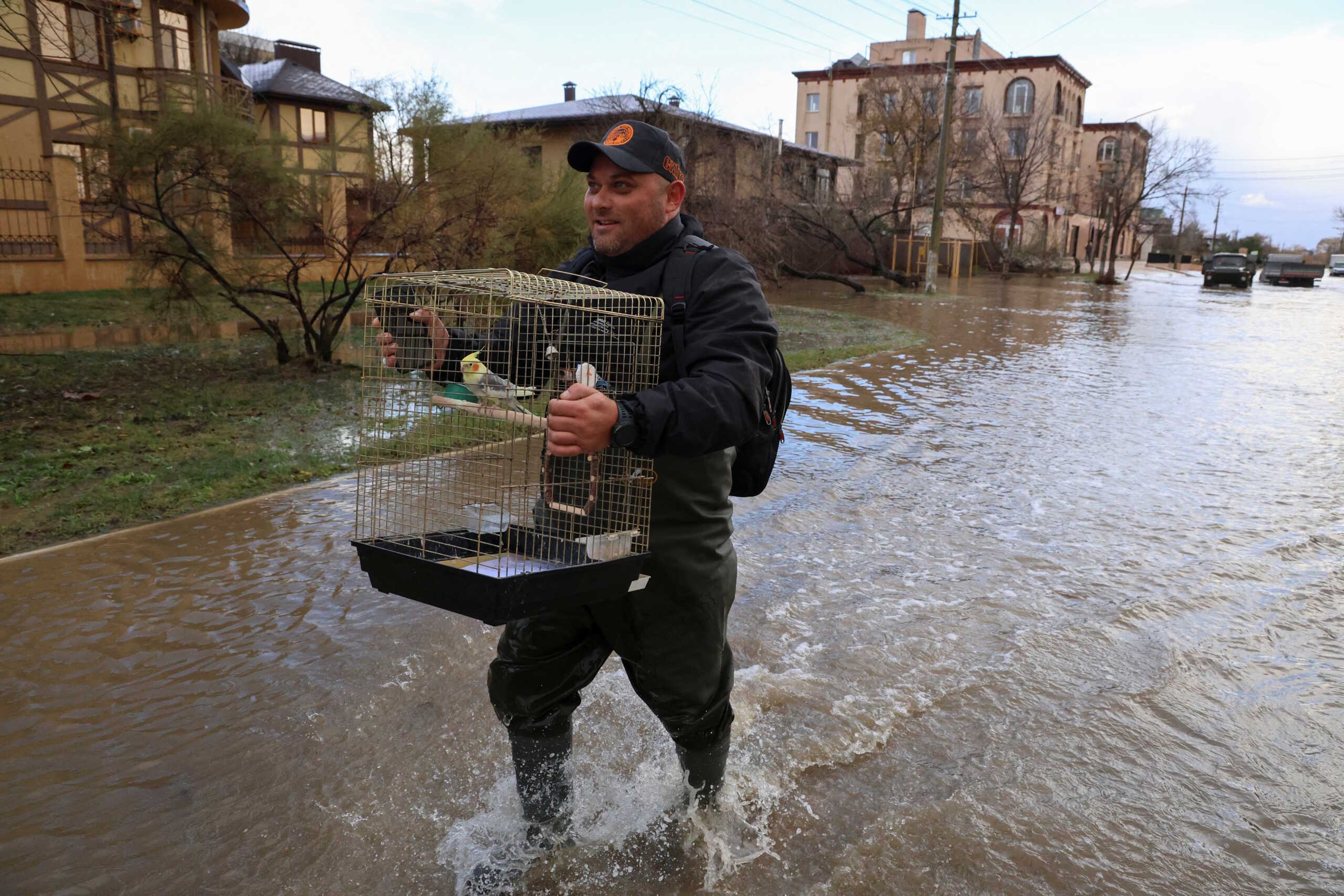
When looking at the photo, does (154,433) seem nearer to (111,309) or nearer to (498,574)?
(498,574)

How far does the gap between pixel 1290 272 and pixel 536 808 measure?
54107 mm

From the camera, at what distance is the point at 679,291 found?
2.43 m

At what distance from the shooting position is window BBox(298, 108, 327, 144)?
2902 cm

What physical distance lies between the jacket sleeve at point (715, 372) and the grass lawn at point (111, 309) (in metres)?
10.1

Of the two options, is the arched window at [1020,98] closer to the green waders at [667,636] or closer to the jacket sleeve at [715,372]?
the jacket sleeve at [715,372]

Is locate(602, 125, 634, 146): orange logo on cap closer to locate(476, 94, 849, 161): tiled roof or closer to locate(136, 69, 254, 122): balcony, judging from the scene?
locate(136, 69, 254, 122): balcony

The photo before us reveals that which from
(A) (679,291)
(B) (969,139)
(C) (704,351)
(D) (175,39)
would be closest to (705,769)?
(C) (704,351)

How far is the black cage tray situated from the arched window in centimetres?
5897

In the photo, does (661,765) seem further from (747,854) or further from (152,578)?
(152,578)

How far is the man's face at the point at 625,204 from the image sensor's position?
8.12ft

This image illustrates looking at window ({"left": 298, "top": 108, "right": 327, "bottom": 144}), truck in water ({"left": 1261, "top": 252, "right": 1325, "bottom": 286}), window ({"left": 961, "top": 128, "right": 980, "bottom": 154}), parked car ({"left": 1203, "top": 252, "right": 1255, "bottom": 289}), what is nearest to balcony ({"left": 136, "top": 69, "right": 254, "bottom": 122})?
window ({"left": 298, "top": 108, "right": 327, "bottom": 144})

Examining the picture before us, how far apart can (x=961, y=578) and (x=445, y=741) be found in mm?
3101

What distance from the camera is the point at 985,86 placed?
184 feet

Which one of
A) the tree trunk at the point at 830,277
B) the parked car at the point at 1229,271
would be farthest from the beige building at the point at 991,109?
the tree trunk at the point at 830,277
